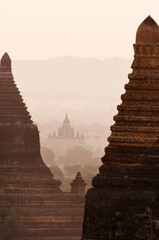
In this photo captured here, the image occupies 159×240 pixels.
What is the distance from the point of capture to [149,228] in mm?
34375

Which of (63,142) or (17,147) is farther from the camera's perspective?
(63,142)

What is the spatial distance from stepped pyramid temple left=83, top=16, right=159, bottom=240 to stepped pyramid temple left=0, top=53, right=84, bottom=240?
27.8m

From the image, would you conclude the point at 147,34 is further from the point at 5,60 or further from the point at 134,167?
the point at 5,60

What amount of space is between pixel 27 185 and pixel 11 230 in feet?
18.8

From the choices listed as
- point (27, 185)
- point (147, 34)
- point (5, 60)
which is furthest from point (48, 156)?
point (147, 34)

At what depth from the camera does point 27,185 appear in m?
73.4

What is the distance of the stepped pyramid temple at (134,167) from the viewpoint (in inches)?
1395

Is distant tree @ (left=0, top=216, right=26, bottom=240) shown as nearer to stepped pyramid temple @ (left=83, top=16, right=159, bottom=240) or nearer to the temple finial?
the temple finial

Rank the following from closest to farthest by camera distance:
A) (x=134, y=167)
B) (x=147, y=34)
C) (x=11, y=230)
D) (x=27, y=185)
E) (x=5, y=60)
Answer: (x=134, y=167), (x=147, y=34), (x=11, y=230), (x=27, y=185), (x=5, y=60)

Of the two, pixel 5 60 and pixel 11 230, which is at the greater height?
pixel 5 60

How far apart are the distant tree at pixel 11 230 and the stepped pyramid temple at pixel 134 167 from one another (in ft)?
88.8

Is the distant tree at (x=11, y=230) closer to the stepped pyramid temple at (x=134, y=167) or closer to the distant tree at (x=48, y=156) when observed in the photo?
the stepped pyramid temple at (x=134, y=167)

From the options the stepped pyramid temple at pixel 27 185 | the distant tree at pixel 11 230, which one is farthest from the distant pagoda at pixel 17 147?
the distant tree at pixel 11 230

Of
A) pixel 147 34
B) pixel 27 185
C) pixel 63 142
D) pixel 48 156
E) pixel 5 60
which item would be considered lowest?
pixel 147 34
